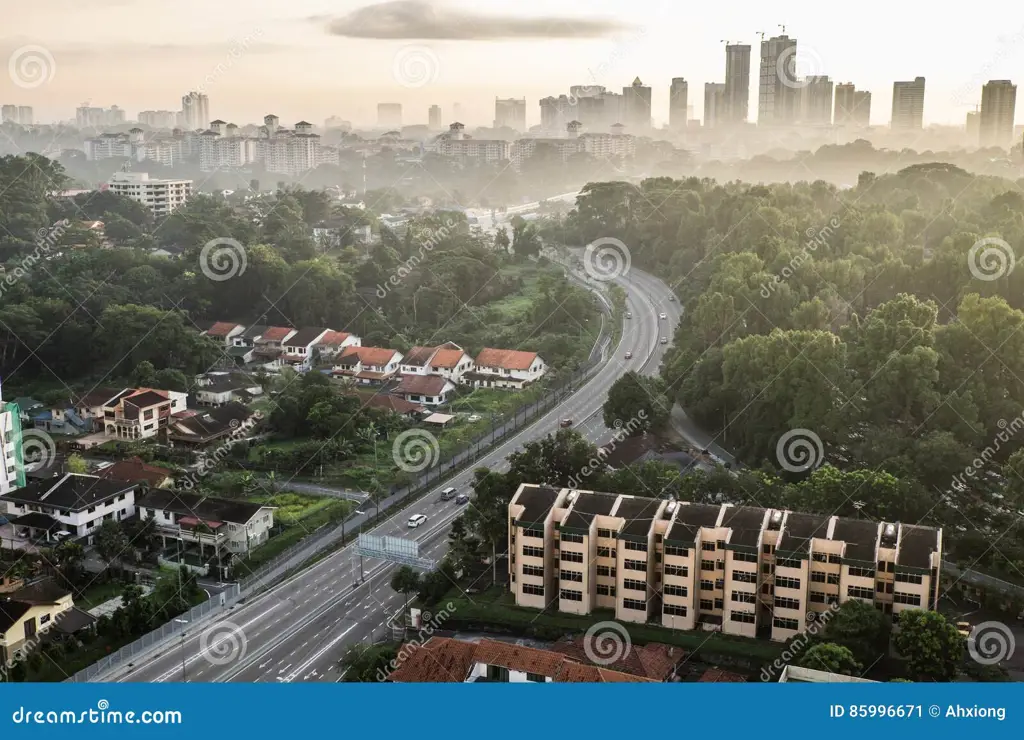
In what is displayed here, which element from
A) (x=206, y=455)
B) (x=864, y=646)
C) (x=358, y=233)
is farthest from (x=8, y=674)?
(x=358, y=233)

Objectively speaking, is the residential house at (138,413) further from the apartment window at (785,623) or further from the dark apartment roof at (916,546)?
the dark apartment roof at (916,546)

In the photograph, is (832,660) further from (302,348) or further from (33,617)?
(302,348)

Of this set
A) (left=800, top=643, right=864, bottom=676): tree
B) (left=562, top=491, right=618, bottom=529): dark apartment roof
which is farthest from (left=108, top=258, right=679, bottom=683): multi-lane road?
(left=800, top=643, right=864, bottom=676): tree

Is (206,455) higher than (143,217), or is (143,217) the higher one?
(143,217)

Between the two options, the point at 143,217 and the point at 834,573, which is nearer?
the point at 834,573

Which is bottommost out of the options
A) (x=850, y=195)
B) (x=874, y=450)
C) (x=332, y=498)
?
(x=332, y=498)

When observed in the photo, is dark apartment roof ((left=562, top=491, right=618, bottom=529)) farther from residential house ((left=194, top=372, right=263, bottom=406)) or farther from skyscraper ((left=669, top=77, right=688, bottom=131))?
skyscraper ((left=669, top=77, right=688, bottom=131))

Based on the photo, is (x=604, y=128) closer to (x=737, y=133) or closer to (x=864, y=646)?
(x=737, y=133)
